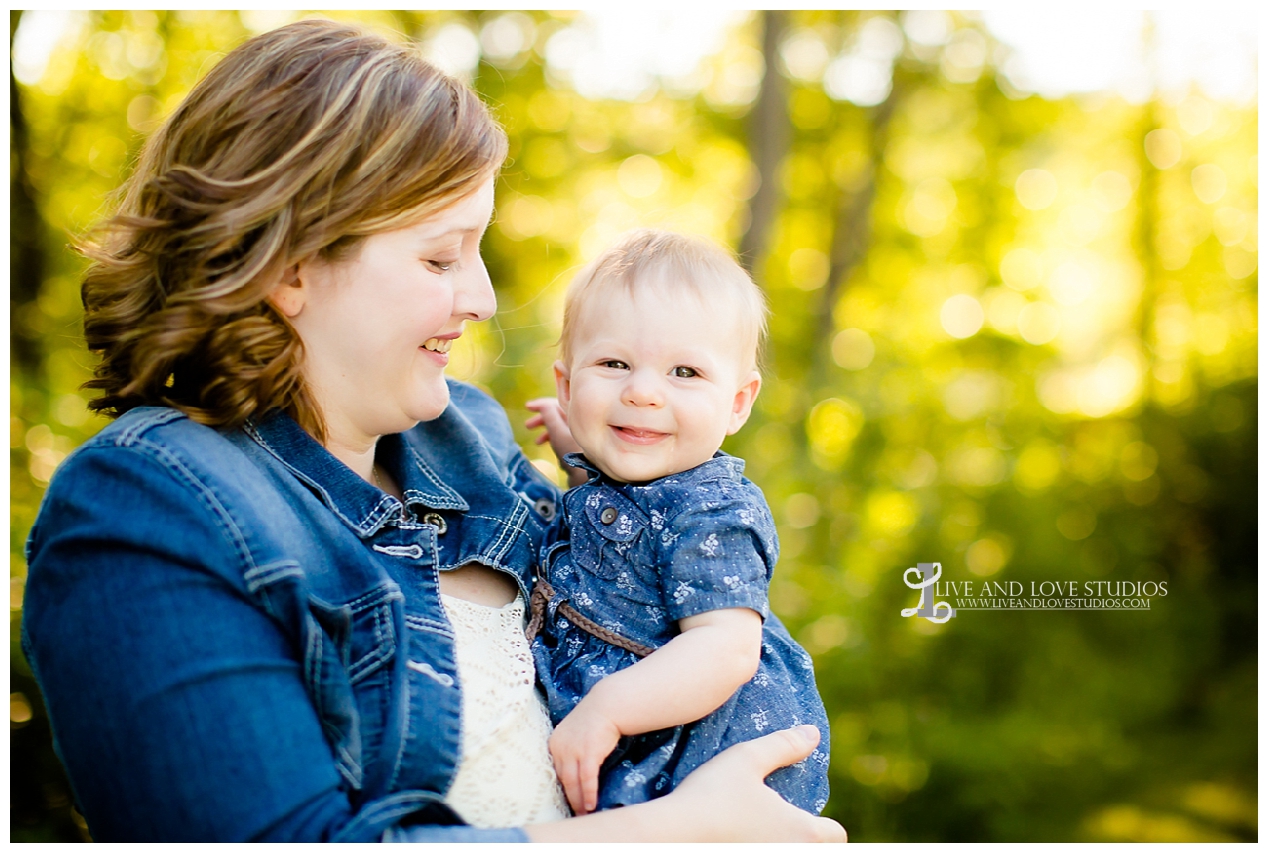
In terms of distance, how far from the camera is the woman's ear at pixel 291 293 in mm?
1588

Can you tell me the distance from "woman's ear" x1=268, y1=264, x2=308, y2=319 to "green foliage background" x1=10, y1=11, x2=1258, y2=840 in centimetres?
58

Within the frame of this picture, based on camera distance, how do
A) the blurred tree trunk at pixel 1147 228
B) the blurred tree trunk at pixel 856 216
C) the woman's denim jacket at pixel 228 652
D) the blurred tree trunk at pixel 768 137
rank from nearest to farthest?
the woman's denim jacket at pixel 228 652 → the blurred tree trunk at pixel 768 137 → the blurred tree trunk at pixel 1147 228 → the blurred tree trunk at pixel 856 216

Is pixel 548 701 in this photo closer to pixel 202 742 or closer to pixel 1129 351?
pixel 202 742

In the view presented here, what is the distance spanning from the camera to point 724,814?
153cm

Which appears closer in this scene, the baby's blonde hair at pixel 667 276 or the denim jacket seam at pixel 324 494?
the denim jacket seam at pixel 324 494

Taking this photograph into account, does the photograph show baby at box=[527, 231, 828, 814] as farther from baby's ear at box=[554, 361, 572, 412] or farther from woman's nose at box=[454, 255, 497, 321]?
woman's nose at box=[454, 255, 497, 321]

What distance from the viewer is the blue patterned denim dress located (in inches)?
65.2

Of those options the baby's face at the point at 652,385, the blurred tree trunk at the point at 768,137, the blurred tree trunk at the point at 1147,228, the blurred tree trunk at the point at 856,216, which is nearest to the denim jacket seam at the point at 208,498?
the baby's face at the point at 652,385

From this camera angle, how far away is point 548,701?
1.69 metres
